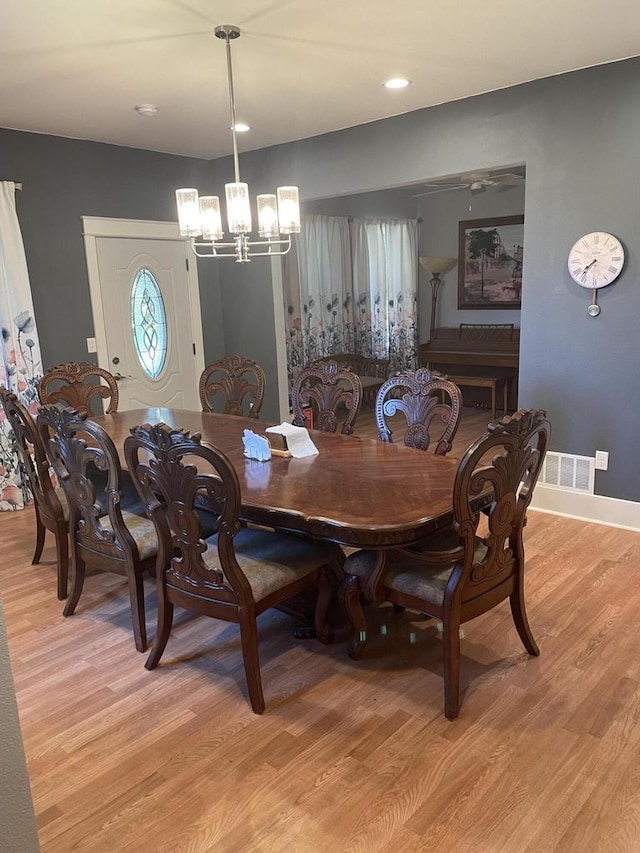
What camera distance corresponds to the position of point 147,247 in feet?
17.2

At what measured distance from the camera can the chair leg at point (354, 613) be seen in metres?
2.40

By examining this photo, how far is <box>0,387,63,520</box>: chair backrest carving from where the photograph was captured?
3016mm

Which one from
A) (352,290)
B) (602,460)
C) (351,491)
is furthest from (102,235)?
(602,460)

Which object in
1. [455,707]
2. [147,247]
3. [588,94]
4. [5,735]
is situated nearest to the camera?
[5,735]

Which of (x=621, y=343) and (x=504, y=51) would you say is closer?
(x=504, y=51)

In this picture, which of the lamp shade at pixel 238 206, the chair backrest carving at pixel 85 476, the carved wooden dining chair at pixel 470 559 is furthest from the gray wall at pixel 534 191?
the chair backrest carving at pixel 85 476

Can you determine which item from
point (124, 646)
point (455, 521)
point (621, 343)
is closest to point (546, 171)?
point (621, 343)

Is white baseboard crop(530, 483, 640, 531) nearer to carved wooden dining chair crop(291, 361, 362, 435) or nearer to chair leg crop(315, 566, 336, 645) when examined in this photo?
carved wooden dining chair crop(291, 361, 362, 435)

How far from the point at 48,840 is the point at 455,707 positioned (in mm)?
1333

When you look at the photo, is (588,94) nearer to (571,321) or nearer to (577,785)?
(571,321)

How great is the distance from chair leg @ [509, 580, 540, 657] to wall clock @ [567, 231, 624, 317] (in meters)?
1.97

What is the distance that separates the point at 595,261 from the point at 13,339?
3816 millimetres

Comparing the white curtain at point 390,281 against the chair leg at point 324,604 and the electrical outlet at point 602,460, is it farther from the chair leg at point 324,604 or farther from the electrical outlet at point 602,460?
the chair leg at point 324,604

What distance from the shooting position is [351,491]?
7.91 feet
